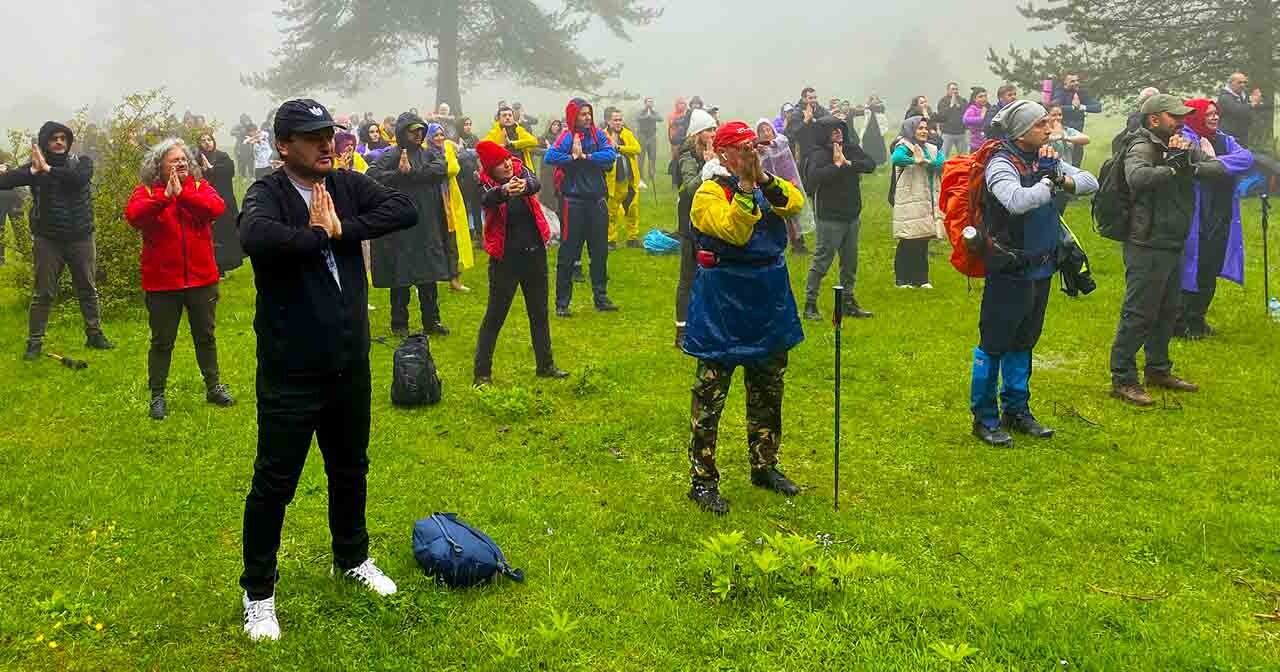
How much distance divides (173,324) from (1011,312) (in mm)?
7186

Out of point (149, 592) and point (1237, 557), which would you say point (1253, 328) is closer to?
point (1237, 557)

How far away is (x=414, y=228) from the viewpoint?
10867 millimetres

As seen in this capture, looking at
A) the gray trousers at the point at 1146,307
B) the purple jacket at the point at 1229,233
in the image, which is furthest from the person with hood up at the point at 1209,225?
the gray trousers at the point at 1146,307

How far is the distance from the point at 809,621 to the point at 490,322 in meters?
5.19

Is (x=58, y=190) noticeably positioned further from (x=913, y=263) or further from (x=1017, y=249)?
(x=913, y=263)

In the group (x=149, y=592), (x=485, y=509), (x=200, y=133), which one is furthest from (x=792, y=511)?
(x=200, y=133)

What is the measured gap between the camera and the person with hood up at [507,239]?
8.62 m

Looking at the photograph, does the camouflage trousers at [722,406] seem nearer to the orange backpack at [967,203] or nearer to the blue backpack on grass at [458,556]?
the blue backpack on grass at [458,556]

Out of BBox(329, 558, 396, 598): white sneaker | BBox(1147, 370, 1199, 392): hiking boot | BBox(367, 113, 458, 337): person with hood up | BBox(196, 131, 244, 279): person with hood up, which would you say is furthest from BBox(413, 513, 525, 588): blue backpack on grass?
BBox(196, 131, 244, 279): person with hood up

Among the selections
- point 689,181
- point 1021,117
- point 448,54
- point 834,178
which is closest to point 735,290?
point 1021,117

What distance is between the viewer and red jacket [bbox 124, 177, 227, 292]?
25.1 feet

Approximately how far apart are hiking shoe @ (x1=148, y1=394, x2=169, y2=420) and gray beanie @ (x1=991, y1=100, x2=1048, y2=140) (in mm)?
7560

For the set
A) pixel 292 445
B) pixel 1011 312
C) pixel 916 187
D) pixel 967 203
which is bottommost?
pixel 292 445

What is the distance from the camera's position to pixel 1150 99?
7.97 meters
